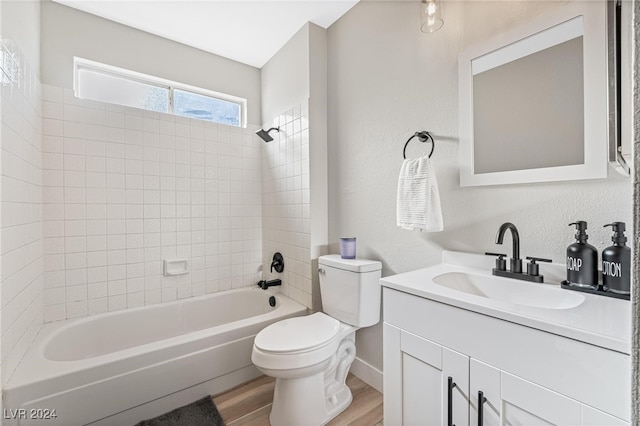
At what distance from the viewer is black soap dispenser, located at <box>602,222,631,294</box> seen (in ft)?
2.74

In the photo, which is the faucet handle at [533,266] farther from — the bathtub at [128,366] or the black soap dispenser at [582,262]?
the bathtub at [128,366]

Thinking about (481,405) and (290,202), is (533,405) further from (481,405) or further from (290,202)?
(290,202)

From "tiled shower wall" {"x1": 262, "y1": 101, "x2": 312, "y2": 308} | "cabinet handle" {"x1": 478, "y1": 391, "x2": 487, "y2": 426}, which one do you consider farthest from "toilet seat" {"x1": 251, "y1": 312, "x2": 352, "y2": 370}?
"cabinet handle" {"x1": 478, "y1": 391, "x2": 487, "y2": 426}

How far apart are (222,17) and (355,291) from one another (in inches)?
85.3

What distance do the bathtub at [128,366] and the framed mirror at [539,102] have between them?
1643 millimetres

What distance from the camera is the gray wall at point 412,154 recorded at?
1.08 metres

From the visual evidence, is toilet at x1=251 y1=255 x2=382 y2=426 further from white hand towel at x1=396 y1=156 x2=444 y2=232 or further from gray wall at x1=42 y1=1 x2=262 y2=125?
gray wall at x1=42 y1=1 x2=262 y2=125

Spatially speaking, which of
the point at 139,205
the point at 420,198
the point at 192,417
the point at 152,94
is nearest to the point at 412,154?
the point at 420,198

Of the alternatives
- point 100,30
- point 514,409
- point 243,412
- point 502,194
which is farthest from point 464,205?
point 100,30

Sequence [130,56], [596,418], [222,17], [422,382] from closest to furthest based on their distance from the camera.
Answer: [596,418] → [422,382] → [222,17] → [130,56]

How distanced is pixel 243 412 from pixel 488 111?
2.05 m

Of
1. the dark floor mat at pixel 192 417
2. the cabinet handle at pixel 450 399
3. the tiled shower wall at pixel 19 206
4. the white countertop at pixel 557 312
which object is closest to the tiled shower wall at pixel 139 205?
the tiled shower wall at pixel 19 206

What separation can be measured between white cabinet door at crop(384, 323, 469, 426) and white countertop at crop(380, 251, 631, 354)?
0.57 ft

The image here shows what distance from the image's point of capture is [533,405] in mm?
725
